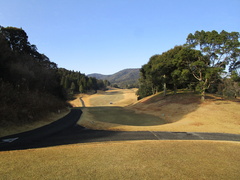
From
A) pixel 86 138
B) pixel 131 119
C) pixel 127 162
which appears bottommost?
pixel 131 119

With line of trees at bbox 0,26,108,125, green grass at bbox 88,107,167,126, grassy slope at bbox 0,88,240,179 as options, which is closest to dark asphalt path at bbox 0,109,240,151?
grassy slope at bbox 0,88,240,179

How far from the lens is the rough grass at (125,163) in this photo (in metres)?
5.60

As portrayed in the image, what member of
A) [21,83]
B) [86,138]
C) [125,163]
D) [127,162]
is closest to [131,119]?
[86,138]

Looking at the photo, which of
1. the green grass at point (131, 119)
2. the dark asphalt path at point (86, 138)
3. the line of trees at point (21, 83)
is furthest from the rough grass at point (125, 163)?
the green grass at point (131, 119)

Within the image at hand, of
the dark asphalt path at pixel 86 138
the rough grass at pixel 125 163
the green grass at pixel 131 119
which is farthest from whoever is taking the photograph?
the green grass at pixel 131 119

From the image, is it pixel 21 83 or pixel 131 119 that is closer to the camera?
pixel 131 119

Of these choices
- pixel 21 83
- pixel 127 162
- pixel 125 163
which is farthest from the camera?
pixel 21 83

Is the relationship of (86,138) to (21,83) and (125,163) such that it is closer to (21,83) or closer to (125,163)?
(125,163)

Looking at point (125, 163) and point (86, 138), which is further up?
point (125, 163)

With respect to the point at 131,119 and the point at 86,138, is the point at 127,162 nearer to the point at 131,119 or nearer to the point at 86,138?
the point at 86,138

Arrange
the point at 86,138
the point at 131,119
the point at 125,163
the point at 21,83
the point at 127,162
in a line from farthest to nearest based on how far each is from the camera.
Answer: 1. the point at 21,83
2. the point at 131,119
3. the point at 86,138
4. the point at 127,162
5. the point at 125,163

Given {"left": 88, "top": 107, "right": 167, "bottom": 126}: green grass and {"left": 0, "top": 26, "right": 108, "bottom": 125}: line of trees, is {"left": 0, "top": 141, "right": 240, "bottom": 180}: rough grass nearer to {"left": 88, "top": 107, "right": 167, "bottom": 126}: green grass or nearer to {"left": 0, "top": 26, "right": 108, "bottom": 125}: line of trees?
{"left": 0, "top": 26, "right": 108, "bottom": 125}: line of trees

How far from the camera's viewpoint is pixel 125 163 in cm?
665

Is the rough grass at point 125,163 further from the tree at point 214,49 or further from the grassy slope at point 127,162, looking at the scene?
the tree at point 214,49
